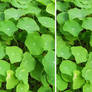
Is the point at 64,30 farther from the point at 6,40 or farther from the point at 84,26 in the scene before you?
the point at 6,40

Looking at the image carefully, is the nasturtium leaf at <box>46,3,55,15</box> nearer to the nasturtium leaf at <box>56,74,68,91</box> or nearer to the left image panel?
the left image panel

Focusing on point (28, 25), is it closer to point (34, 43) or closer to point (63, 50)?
point (34, 43)

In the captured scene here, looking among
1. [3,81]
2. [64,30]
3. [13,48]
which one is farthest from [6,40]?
[64,30]

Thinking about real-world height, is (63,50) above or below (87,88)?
above

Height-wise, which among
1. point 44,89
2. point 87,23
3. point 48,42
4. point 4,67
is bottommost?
point 44,89

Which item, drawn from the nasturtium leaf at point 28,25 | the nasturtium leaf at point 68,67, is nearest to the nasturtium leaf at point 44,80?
the nasturtium leaf at point 68,67

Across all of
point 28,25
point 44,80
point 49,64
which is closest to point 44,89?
point 44,80
